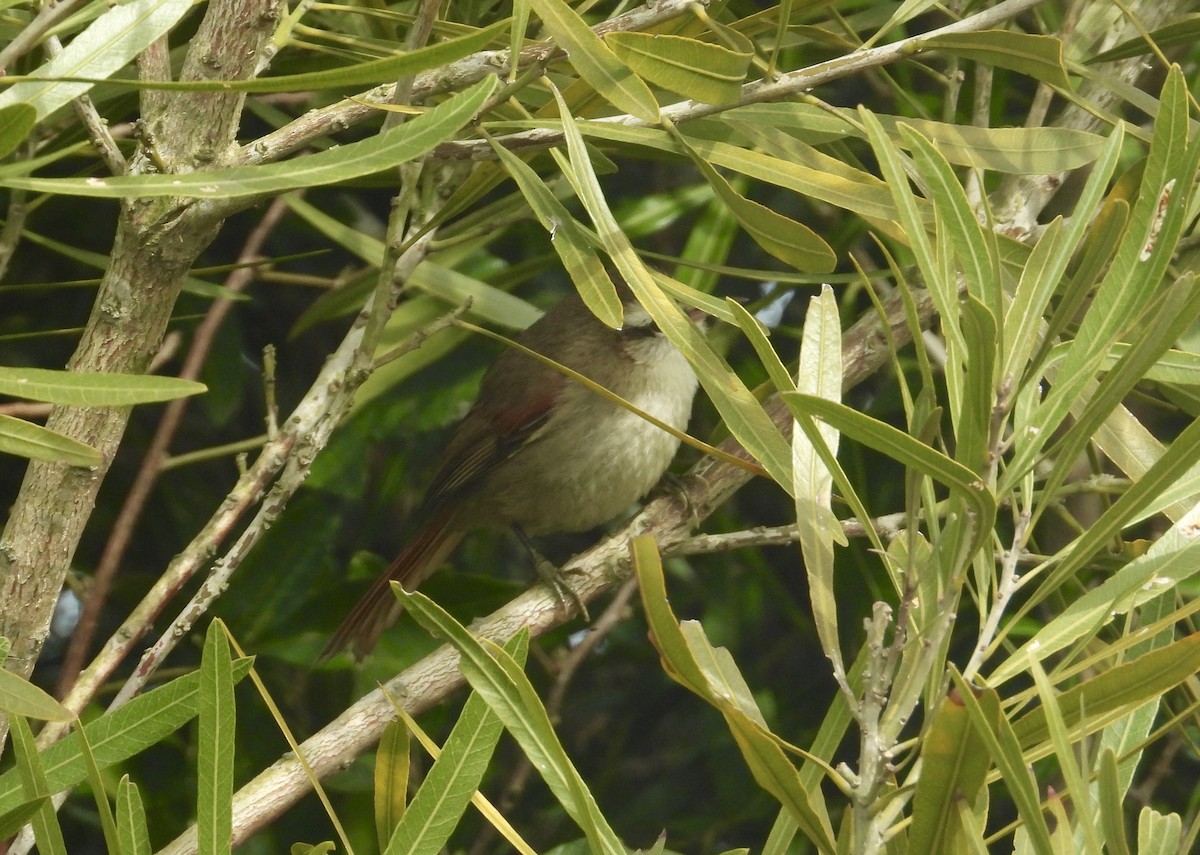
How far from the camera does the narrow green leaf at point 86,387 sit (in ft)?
4.08

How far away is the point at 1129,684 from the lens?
1095 millimetres

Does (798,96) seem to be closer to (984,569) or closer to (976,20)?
(976,20)

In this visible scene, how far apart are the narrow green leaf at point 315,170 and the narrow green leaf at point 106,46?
99 millimetres

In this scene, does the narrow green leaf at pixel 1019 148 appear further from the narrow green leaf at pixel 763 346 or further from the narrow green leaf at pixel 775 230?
the narrow green leaf at pixel 763 346

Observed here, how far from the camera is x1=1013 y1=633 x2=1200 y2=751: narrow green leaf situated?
108cm

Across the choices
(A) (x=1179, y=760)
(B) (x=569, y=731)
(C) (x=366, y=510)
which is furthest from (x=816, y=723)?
(C) (x=366, y=510)

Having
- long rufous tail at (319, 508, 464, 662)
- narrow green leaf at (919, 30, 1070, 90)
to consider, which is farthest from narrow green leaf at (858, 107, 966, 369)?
long rufous tail at (319, 508, 464, 662)

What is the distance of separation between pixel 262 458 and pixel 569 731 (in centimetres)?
224

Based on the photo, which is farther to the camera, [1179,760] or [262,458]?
[1179,760]

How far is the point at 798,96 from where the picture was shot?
1.83 metres

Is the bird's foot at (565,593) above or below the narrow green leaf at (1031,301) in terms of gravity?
below

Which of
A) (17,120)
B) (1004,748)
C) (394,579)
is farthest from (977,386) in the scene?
(394,579)

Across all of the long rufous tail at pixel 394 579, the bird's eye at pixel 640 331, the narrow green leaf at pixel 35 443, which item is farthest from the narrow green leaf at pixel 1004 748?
the bird's eye at pixel 640 331

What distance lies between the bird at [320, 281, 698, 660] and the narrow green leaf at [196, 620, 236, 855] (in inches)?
82.8
